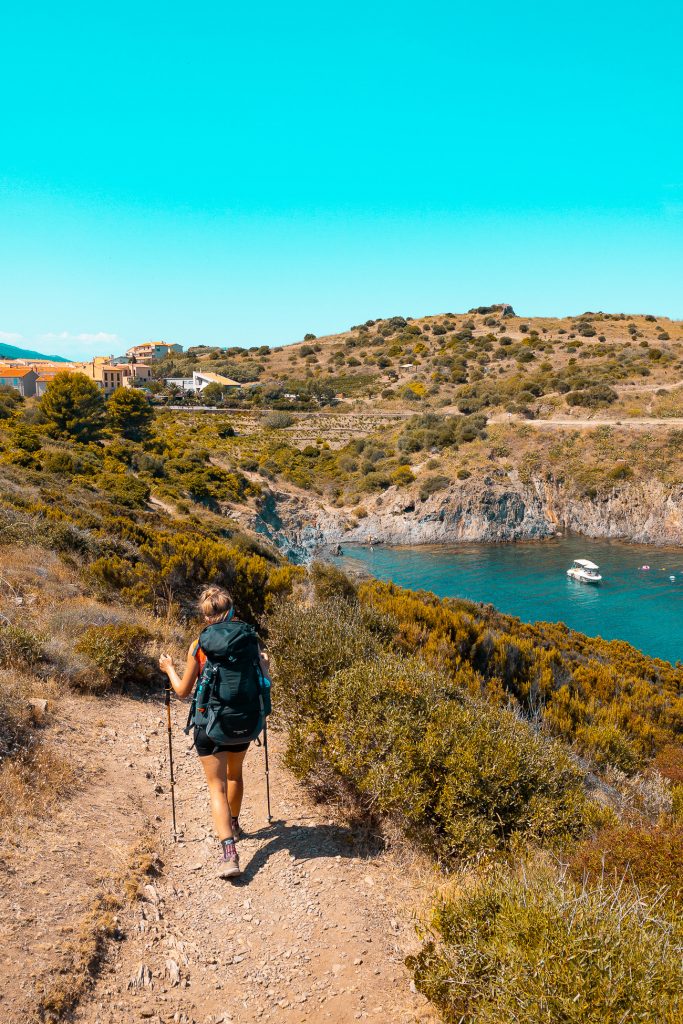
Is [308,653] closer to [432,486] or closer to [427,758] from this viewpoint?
[427,758]

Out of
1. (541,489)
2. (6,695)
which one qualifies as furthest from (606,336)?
(6,695)

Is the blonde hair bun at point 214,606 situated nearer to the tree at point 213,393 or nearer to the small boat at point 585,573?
the small boat at point 585,573

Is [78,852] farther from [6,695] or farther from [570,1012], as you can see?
[570,1012]

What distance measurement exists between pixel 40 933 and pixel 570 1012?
9.16 ft

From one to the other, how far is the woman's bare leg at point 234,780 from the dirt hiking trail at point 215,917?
1.28 feet

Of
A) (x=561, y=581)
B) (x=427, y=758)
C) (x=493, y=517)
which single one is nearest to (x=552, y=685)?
(x=427, y=758)

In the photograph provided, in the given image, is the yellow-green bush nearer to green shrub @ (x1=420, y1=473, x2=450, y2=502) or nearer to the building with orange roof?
green shrub @ (x1=420, y1=473, x2=450, y2=502)

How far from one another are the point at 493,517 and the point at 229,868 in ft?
→ 139

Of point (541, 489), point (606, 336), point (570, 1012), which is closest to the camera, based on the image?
point (570, 1012)

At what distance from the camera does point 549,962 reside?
2.57 meters

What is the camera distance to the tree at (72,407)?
120ft

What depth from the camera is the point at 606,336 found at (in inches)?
3189

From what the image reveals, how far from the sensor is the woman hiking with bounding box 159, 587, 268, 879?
4203 millimetres

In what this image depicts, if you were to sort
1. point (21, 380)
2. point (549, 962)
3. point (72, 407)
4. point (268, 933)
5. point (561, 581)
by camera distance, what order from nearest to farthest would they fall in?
point (549, 962)
point (268, 933)
point (561, 581)
point (72, 407)
point (21, 380)
